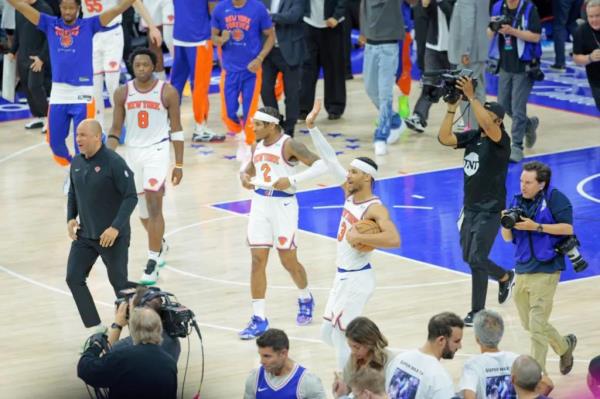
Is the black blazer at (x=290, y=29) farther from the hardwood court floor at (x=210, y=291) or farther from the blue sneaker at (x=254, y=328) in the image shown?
the blue sneaker at (x=254, y=328)

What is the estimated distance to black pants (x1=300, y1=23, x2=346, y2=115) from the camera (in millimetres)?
20531

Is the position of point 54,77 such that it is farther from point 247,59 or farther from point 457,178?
point 457,178

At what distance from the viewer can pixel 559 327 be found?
1230cm

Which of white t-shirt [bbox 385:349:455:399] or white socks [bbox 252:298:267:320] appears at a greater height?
white t-shirt [bbox 385:349:455:399]

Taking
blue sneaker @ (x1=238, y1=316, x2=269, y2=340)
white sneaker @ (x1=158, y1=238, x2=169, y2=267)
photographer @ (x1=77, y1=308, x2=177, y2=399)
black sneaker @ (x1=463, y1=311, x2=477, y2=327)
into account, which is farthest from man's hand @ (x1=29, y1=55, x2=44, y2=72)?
photographer @ (x1=77, y1=308, x2=177, y2=399)

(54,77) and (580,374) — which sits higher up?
(54,77)

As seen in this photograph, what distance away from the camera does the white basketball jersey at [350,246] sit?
35.2 feet

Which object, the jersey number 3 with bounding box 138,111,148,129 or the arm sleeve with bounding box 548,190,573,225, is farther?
the jersey number 3 with bounding box 138,111,148,129

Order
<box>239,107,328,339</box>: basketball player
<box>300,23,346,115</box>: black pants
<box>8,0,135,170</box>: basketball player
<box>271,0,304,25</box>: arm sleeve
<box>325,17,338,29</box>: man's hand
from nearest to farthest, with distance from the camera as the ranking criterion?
<box>239,107,328,339</box>: basketball player → <box>8,0,135,170</box>: basketball player → <box>271,0,304,25</box>: arm sleeve → <box>325,17,338,29</box>: man's hand → <box>300,23,346,115</box>: black pants

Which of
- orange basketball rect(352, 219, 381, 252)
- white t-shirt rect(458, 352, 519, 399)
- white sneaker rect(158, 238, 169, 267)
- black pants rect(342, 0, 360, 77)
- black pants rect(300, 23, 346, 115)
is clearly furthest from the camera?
black pants rect(342, 0, 360, 77)

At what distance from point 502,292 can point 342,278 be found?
9.05 feet

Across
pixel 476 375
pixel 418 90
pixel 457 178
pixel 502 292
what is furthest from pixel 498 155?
pixel 418 90

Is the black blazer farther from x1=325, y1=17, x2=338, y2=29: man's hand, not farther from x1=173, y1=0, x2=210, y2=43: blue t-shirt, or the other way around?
x1=173, y1=0, x2=210, y2=43: blue t-shirt

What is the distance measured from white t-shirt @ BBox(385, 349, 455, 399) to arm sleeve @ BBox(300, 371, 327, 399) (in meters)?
0.43
